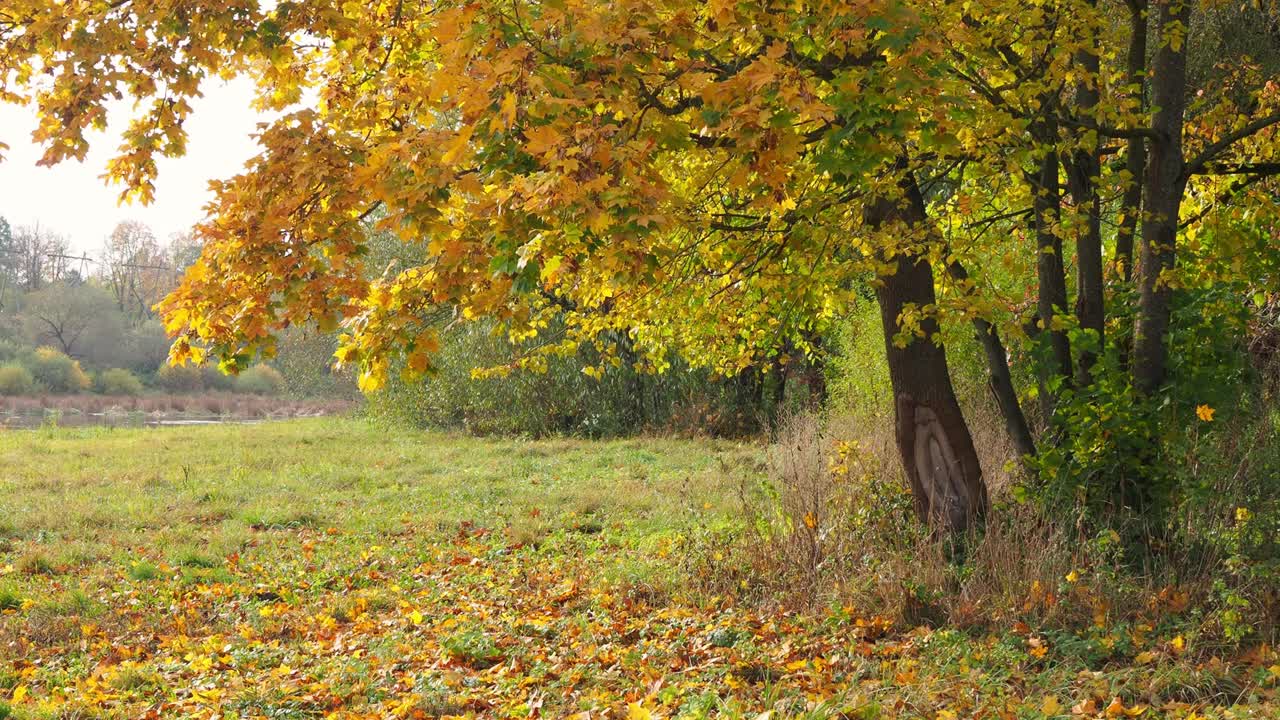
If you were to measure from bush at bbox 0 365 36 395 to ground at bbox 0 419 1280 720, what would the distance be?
2805 centimetres

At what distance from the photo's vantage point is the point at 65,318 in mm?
42875

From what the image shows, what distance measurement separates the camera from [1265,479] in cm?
527

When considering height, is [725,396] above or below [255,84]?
below

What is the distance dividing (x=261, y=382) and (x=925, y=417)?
40087mm

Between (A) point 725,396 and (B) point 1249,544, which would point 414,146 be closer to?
(B) point 1249,544

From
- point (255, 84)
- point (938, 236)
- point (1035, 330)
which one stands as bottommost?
point (1035, 330)

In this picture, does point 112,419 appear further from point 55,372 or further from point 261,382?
point 261,382

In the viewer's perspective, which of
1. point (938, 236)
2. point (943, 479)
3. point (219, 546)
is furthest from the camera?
point (219, 546)

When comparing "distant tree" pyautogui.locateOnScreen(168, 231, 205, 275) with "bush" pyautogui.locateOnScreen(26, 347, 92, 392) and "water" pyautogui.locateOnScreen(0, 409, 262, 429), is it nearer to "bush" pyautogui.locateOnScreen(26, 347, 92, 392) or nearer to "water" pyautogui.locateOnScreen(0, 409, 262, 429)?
"bush" pyautogui.locateOnScreen(26, 347, 92, 392)

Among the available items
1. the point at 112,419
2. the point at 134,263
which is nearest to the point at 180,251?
the point at 134,263

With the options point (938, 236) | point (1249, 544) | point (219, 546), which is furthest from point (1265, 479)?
point (219, 546)

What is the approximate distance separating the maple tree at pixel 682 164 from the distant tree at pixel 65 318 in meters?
42.1

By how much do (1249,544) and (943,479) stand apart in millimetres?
1655

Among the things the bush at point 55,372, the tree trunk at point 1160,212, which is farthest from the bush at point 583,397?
the bush at point 55,372
